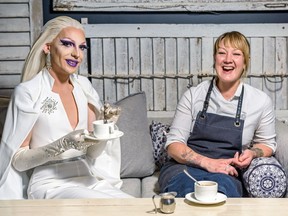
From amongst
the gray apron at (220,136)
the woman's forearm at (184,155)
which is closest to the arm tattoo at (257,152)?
the gray apron at (220,136)

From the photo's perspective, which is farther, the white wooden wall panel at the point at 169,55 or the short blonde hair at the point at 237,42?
the white wooden wall panel at the point at 169,55

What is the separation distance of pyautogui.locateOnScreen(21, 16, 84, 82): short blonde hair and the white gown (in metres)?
0.05

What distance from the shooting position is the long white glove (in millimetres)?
2025

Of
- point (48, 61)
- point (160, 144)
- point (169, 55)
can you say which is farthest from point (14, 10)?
point (160, 144)

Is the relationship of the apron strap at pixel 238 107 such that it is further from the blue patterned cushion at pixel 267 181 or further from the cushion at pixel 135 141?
the cushion at pixel 135 141

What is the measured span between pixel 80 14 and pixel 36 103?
1238mm

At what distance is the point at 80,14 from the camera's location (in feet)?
10.8

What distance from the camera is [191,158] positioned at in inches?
100

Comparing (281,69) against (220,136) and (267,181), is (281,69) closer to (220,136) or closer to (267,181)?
(220,136)

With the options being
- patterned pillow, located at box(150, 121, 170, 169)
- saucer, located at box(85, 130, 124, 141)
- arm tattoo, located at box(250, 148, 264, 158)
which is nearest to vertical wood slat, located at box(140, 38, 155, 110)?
patterned pillow, located at box(150, 121, 170, 169)

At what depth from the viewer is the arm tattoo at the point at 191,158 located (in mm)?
2537

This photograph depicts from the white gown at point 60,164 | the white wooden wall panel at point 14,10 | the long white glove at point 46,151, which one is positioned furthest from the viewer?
the white wooden wall panel at point 14,10

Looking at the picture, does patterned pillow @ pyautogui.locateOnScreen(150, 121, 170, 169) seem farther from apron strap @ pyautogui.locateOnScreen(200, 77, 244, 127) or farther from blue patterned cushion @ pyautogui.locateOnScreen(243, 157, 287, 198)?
blue patterned cushion @ pyautogui.locateOnScreen(243, 157, 287, 198)

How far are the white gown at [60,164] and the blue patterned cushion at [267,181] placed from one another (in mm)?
604
